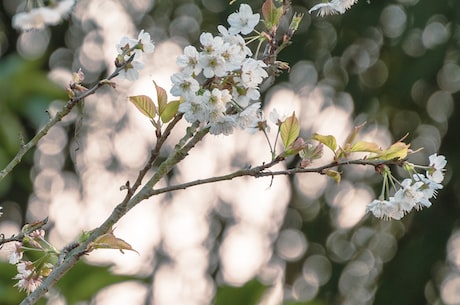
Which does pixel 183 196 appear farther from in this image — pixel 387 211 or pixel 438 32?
pixel 387 211

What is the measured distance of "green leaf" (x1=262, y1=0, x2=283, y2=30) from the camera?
904 millimetres

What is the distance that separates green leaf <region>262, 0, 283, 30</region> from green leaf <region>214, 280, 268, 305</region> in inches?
46.1

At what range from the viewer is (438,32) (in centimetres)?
290

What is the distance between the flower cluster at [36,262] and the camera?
2.83 feet

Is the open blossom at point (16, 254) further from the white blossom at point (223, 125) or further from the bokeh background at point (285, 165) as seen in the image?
the bokeh background at point (285, 165)

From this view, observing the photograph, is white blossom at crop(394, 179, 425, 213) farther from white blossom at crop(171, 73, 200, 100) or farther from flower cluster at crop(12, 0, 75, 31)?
flower cluster at crop(12, 0, 75, 31)

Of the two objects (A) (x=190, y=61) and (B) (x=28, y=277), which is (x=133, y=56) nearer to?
(A) (x=190, y=61)

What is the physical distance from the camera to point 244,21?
3.01 feet

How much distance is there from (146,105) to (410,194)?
0.28 m

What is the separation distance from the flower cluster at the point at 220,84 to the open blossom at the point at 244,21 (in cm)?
5

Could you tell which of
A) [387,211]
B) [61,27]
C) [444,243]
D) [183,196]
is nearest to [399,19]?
[444,243]

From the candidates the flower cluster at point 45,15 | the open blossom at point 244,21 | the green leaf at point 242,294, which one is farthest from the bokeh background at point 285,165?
the flower cluster at point 45,15

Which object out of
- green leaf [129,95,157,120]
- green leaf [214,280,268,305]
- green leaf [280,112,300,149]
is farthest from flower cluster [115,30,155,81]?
green leaf [214,280,268,305]

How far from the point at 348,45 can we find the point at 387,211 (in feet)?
7.23
